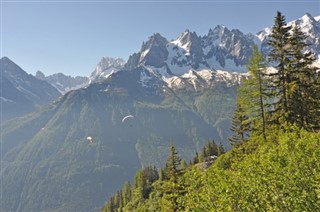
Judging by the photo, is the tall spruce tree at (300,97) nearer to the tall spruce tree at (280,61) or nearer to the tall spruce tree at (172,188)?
the tall spruce tree at (280,61)

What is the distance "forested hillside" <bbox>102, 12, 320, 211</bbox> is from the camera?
2514cm

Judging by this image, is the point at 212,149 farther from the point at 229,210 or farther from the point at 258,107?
the point at 229,210

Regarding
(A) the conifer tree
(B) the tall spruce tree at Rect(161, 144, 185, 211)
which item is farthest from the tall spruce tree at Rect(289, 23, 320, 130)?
(B) the tall spruce tree at Rect(161, 144, 185, 211)

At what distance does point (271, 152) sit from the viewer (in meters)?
31.5

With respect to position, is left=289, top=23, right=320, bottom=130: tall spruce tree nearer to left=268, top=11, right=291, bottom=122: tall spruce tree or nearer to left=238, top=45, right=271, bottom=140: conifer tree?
left=268, top=11, right=291, bottom=122: tall spruce tree

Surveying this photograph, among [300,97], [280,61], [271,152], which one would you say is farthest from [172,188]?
[271,152]

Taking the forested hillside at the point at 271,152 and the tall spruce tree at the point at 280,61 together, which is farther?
the tall spruce tree at the point at 280,61

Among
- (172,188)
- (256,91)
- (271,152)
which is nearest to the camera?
(271,152)

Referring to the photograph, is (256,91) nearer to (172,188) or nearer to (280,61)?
(280,61)

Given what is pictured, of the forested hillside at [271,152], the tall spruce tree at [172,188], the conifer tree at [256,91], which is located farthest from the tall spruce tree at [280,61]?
the tall spruce tree at [172,188]

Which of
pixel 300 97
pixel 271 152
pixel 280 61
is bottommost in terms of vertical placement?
pixel 271 152

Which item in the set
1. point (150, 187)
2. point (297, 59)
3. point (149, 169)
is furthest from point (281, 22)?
point (149, 169)

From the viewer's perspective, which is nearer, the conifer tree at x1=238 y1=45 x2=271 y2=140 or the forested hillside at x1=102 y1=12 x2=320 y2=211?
the forested hillside at x1=102 y1=12 x2=320 y2=211

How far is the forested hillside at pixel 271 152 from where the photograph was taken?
82.5ft
